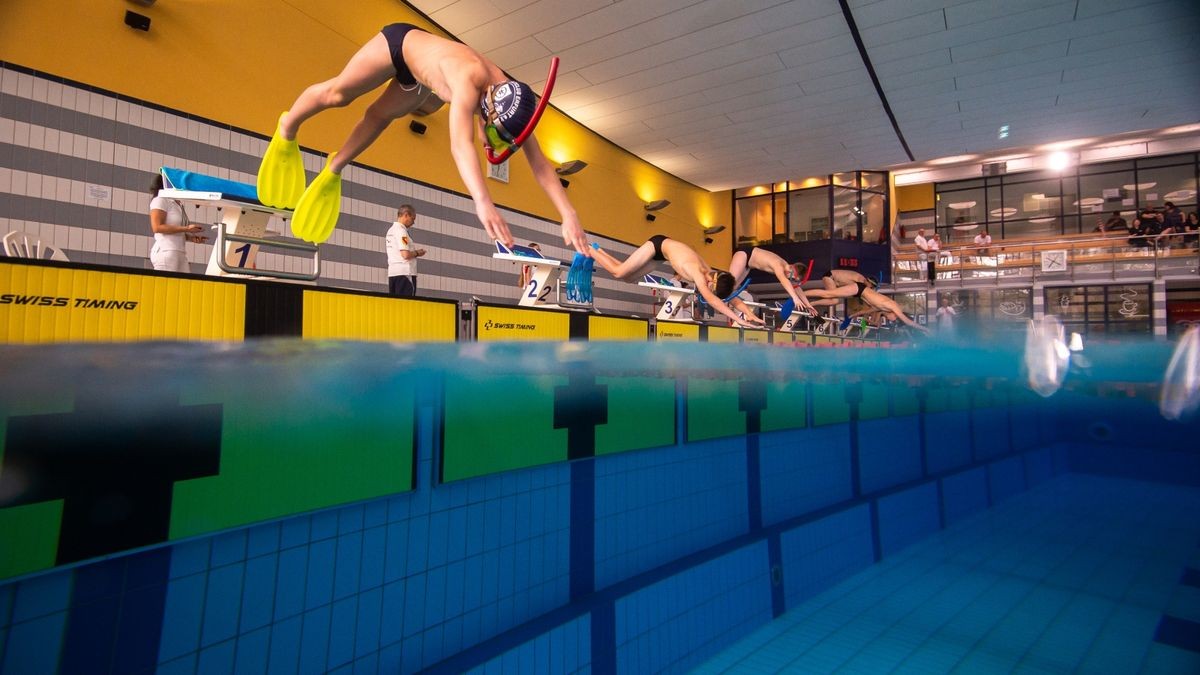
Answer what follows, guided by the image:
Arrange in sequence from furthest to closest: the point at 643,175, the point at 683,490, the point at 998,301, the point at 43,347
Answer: the point at 998,301
the point at 643,175
the point at 683,490
the point at 43,347

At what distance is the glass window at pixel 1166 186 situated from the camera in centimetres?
1870

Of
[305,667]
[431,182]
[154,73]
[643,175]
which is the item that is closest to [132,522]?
[305,667]

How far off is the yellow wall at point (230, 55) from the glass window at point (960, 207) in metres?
20.9

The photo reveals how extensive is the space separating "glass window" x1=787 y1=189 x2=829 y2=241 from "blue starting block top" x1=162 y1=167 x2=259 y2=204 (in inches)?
652

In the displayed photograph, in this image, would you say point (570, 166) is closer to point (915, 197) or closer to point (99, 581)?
point (99, 581)

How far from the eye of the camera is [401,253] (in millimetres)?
6105

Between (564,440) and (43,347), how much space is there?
1913 millimetres

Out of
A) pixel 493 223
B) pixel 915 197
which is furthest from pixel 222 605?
pixel 915 197

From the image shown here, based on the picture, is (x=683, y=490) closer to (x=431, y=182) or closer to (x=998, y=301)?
→ (x=431, y=182)

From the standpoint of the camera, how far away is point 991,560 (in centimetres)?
521

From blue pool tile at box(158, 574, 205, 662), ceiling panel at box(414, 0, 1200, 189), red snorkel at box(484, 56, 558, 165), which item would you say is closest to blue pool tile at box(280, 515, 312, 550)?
blue pool tile at box(158, 574, 205, 662)

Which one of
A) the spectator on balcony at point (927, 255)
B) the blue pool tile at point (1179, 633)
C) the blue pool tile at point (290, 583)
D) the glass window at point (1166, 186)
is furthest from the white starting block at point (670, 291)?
the glass window at point (1166, 186)

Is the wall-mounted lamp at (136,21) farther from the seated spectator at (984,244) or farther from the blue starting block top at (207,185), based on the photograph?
the seated spectator at (984,244)

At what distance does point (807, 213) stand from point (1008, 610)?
15.1m
